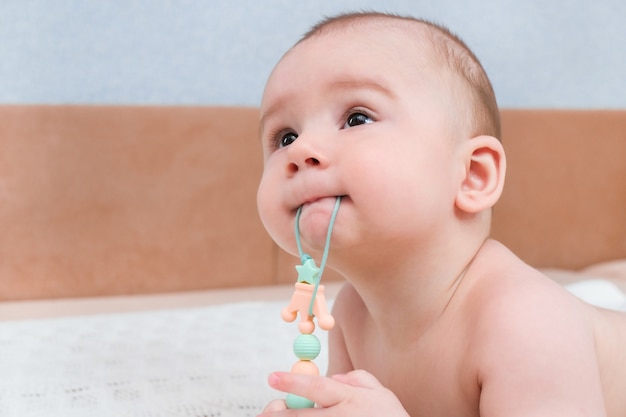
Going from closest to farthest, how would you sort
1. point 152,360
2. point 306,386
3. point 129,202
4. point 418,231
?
point 306,386
point 418,231
point 152,360
point 129,202

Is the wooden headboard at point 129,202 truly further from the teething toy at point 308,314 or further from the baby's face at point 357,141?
the teething toy at point 308,314

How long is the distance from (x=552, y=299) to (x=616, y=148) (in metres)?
1.61

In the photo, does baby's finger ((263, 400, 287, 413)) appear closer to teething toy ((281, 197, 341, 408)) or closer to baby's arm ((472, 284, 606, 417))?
teething toy ((281, 197, 341, 408))

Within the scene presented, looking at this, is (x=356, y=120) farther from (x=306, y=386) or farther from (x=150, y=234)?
(x=150, y=234)

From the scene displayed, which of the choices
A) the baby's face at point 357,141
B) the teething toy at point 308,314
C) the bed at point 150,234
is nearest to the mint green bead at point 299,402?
the teething toy at point 308,314

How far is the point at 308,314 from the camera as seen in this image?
2.00 feet

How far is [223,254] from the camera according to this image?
5.77ft

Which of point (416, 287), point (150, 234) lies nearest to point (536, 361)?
point (416, 287)

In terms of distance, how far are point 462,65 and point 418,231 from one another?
0.20 meters

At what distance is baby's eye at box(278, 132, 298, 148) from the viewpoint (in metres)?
0.73

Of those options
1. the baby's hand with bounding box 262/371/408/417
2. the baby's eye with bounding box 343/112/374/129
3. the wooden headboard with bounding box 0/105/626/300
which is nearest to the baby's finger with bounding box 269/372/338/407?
the baby's hand with bounding box 262/371/408/417

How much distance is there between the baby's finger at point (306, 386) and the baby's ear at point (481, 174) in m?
0.25

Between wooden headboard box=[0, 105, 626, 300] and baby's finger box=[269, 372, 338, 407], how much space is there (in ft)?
3.92

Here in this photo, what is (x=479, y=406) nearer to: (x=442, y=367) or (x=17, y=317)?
(x=442, y=367)
